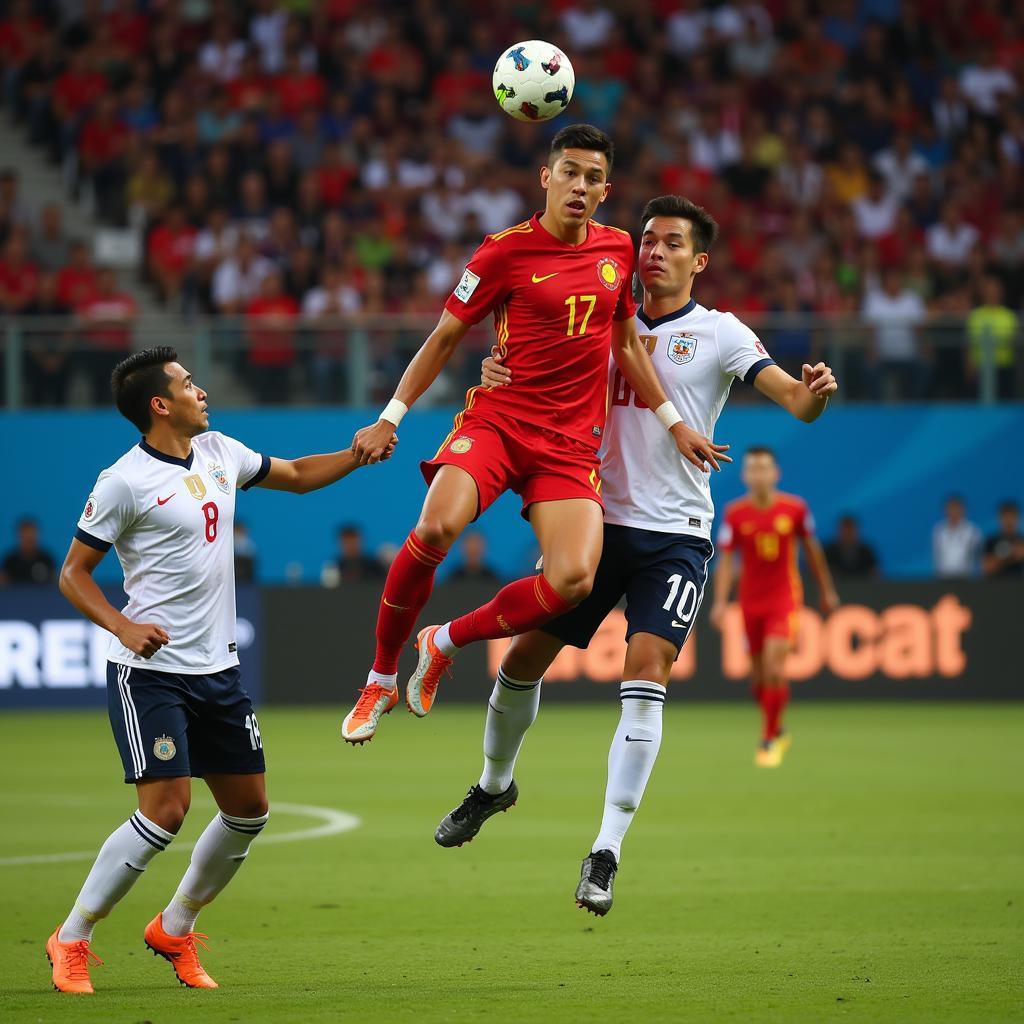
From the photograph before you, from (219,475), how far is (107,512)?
21.3 inches

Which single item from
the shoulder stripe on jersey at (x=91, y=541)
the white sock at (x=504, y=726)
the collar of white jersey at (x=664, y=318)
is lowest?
the white sock at (x=504, y=726)

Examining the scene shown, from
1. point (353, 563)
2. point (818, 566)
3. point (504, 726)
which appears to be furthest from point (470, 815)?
point (353, 563)

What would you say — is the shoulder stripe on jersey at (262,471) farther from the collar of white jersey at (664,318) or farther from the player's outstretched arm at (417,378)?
the collar of white jersey at (664,318)

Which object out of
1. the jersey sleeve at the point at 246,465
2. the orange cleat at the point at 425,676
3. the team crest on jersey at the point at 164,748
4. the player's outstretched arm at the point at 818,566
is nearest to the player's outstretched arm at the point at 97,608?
the team crest on jersey at the point at 164,748

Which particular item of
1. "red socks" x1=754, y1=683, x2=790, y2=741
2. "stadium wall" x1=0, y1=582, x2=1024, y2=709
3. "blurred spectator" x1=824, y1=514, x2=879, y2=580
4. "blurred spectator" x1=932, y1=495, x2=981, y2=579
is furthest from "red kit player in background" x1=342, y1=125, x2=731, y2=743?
"blurred spectator" x1=932, y1=495, x2=981, y2=579

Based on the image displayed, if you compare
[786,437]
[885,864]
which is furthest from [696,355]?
[786,437]

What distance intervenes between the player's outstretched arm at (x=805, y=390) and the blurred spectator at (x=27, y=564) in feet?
44.1

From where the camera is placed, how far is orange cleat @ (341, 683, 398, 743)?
7.63 meters

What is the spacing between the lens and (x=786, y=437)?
2209cm

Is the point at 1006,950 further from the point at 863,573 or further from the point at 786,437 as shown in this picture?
the point at 786,437

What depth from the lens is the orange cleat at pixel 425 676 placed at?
7848 millimetres

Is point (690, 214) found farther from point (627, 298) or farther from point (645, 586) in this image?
point (645, 586)

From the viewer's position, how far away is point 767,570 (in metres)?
15.8

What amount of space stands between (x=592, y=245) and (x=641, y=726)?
2.08 m
